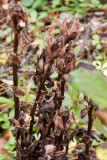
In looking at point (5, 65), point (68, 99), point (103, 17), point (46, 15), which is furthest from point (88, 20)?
point (68, 99)

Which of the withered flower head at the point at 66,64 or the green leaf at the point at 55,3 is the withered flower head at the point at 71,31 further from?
the green leaf at the point at 55,3

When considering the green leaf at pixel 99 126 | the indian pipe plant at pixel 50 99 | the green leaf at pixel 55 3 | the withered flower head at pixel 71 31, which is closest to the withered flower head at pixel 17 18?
the indian pipe plant at pixel 50 99

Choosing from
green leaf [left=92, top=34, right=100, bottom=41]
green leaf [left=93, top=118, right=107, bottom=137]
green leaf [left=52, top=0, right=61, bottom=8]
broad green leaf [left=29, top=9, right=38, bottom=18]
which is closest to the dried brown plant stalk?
green leaf [left=93, top=118, right=107, bottom=137]

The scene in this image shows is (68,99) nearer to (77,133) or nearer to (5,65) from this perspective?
(77,133)

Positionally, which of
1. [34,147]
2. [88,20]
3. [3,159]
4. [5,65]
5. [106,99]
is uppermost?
[88,20]

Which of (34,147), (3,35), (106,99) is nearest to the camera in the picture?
(106,99)

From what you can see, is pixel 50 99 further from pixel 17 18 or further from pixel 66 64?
pixel 17 18

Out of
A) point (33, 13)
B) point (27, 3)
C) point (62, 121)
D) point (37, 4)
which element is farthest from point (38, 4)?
point (62, 121)
